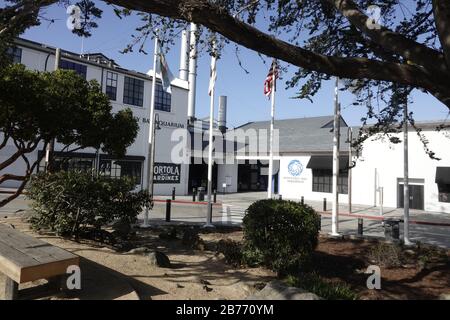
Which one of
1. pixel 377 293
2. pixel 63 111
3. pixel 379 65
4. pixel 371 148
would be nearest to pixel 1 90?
pixel 63 111

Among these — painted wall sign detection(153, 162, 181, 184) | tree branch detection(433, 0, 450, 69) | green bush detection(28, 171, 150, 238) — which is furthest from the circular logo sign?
tree branch detection(433, 0, 450, 69)

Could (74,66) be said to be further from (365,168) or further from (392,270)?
(392,270)

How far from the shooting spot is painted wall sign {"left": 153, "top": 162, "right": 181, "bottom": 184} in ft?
102

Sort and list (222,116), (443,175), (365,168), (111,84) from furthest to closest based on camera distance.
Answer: (222,116) < (111,84) < (365,168) < (443,175)

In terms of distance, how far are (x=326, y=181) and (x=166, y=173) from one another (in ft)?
43.1

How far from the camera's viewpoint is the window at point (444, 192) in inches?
974

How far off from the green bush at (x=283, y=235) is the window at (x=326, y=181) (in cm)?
2358

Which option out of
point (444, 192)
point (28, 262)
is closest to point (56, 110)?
point (28, 262)

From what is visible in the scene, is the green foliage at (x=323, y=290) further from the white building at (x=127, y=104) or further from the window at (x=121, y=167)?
the window at (x=121, y=167)

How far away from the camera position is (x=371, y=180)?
1110 inches

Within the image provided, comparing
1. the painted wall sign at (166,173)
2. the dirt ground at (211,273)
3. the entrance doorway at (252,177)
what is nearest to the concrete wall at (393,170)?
the entrance doorway at (252,177)

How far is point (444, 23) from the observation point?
15.7 feet
